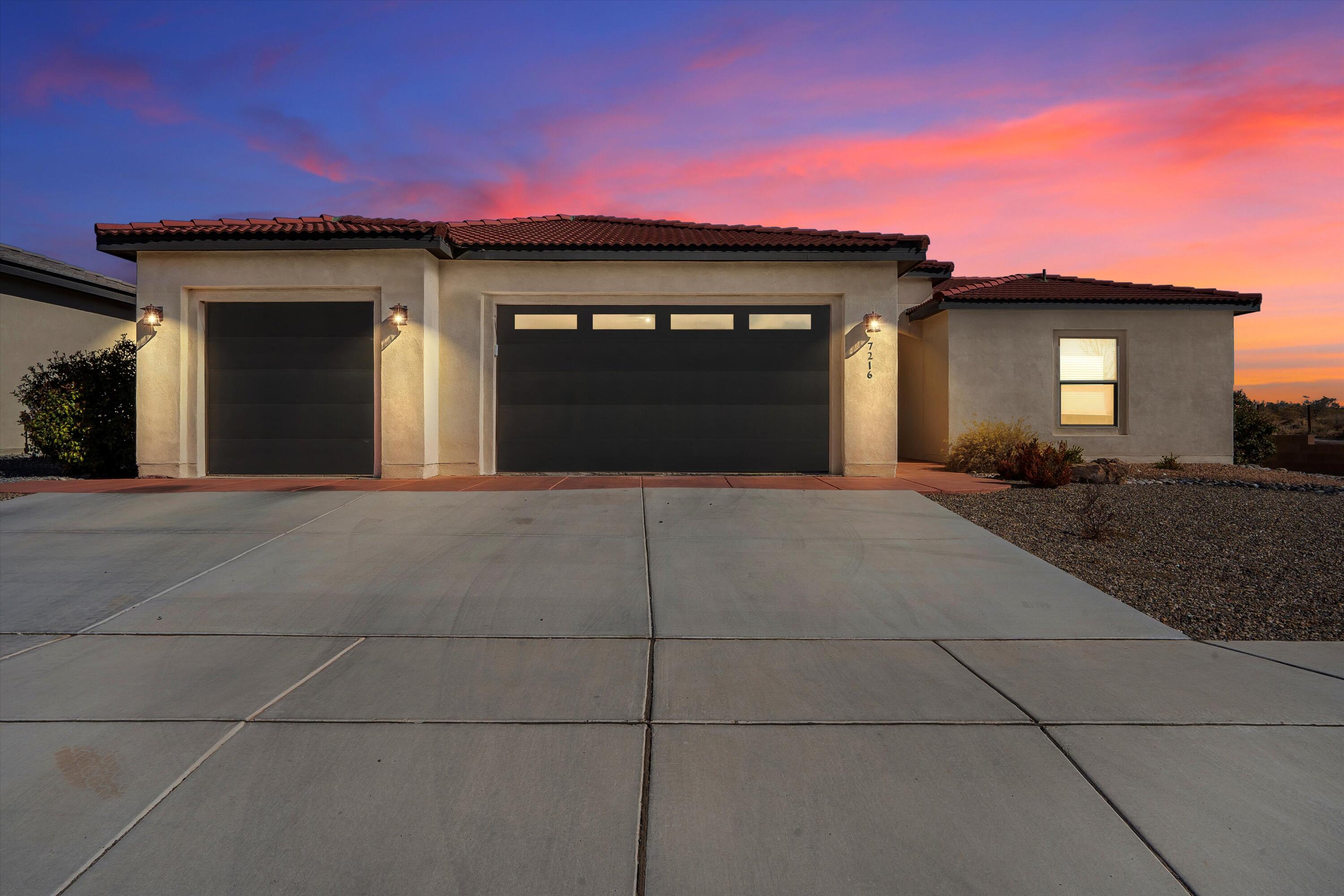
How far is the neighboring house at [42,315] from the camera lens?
1466 cm

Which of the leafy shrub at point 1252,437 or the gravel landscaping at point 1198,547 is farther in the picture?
the leafy shrub at point 1252,437

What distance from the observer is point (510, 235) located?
37.2ft

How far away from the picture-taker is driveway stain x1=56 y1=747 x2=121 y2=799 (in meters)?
2.84

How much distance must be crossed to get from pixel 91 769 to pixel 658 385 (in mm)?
8633

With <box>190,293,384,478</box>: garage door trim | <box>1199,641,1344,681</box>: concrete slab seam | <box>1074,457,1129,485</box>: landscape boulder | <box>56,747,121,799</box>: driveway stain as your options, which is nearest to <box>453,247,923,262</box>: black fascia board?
<box>190,293,384,478</box>: garage door trim

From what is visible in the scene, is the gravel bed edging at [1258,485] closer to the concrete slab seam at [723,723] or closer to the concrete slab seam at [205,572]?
the concrete slab seam at [723,723]

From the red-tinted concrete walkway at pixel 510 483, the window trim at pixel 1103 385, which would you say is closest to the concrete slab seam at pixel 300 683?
the red-tinted concrete walkway at pixel 510 483

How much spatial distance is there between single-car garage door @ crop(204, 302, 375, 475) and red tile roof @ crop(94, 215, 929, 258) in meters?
1.13

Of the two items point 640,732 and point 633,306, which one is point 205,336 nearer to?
point 633,306

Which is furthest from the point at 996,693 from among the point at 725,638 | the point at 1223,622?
the point at 1223,622

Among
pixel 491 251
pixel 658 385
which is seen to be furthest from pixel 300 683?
pixel 491 251

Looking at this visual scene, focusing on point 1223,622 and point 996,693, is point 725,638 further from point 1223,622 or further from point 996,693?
point 1223,622

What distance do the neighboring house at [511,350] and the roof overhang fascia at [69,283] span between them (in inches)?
274

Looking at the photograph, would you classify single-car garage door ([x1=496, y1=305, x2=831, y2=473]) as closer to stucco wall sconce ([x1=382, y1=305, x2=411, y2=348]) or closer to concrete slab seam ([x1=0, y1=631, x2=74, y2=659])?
stucco wall sconce ([x1=382, y1=305, x2=411, y2=348])
